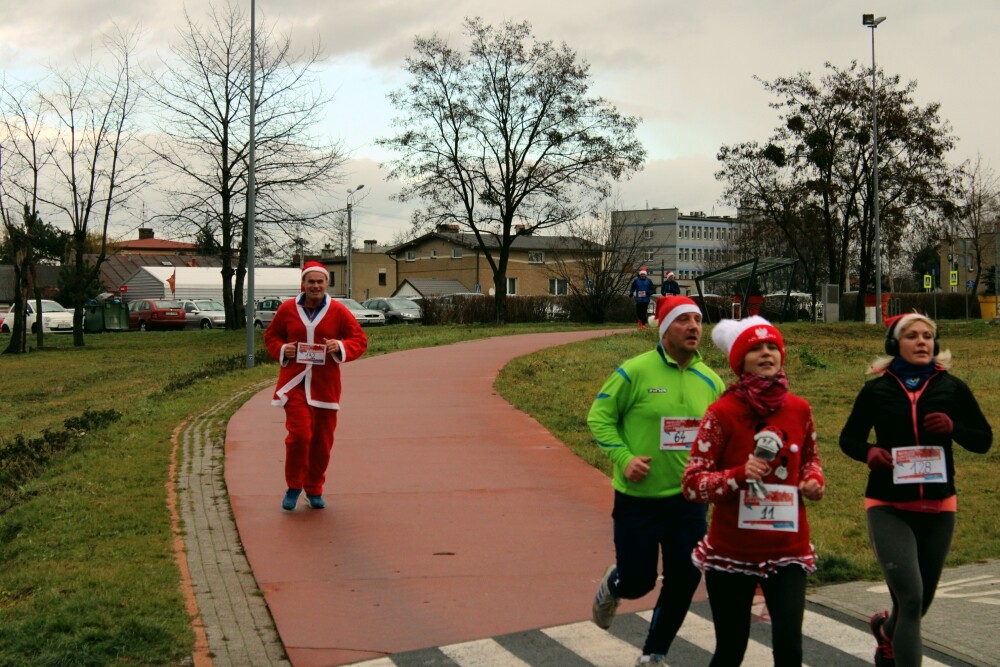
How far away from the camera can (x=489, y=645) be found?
18.4ft

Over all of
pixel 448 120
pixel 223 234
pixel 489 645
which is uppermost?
pixel 448 120

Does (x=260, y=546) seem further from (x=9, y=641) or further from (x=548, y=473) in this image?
(x=548, y=473)

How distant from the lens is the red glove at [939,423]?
185 inches

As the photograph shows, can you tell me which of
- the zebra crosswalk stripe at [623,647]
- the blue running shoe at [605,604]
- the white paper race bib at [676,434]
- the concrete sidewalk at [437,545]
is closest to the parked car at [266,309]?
the concrete sidewalk at [437,545]

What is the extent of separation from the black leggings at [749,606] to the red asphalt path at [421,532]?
1.75 meters

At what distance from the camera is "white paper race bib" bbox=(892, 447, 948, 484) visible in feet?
15.6

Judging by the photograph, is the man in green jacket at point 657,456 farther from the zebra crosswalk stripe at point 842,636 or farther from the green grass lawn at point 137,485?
the green grass lawn at point 137,485

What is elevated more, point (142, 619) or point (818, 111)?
point (818, 111)

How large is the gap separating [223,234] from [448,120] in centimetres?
1131

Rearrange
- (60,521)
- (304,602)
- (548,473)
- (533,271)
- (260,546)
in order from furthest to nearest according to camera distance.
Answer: (533,271), (548,473), (60,521), (260,546), (304,602)

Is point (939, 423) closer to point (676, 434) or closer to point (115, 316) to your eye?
point (676, 434)

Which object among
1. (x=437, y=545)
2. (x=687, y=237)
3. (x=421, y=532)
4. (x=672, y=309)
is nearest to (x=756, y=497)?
(x=672, y=309)

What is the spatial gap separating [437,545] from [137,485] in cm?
299

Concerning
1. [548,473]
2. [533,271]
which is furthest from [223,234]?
[533,271]
